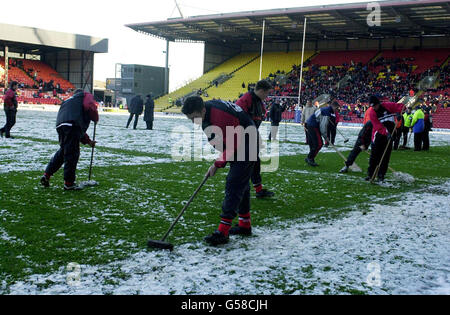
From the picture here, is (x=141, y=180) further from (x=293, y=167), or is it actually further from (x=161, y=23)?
(x=161, y=23)

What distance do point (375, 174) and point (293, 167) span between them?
2.13m

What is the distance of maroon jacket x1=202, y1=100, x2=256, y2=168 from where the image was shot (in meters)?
3.95

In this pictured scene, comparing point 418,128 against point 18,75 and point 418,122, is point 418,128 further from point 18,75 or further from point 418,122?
point 18,75

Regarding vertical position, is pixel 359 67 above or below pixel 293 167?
above

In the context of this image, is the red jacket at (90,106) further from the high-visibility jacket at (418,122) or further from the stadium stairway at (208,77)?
the stadium stairway at (208,77)

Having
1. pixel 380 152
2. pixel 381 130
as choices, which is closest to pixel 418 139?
pixel 380 152

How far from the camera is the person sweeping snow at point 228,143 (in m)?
3.95

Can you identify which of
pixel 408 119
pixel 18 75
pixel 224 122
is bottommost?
pixel 224 122

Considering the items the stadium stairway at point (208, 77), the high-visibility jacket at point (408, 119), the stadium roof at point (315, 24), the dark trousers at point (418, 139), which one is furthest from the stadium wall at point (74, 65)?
the dark trousers at point (418, 139)

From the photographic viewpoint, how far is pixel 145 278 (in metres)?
3.24

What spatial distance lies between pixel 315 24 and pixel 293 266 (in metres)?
41.1

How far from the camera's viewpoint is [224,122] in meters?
3.95

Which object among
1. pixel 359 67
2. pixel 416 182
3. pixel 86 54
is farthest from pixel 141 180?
pixel 86 54

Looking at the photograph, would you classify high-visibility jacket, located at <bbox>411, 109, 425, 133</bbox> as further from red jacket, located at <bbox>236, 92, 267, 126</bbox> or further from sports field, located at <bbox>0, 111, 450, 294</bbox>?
red jacket, located at <bbox>236, 92, 267, 126</bbox>
